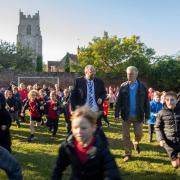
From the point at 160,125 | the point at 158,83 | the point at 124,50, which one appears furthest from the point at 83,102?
the point at 124,50

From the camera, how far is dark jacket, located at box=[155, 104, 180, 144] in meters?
6.80

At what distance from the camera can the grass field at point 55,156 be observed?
7.68 metres

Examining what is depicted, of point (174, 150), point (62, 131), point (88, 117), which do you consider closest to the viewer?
point (88, 117)

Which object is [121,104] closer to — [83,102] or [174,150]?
[83,102]

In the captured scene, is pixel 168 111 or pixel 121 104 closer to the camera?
pixel 168 111

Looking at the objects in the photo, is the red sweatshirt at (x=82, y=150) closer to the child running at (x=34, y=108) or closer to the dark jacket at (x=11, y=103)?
the child running at (x=34, y=108)

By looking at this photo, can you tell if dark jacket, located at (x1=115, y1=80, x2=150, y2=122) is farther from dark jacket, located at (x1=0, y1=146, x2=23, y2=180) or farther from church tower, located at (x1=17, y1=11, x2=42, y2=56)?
church tower, located at (x1=17, y1=11, x2=42, y2=56)

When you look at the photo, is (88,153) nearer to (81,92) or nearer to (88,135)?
(88,135)

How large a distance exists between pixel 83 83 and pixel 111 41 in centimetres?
3462

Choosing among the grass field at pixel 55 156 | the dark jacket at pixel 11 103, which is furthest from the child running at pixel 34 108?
the dark jacket at pixel 11 103

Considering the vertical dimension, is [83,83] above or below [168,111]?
above

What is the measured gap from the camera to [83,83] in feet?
28.4

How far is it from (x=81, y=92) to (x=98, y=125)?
2.84 ft

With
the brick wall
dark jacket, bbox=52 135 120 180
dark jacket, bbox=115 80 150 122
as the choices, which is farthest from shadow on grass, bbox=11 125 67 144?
the brick wall
